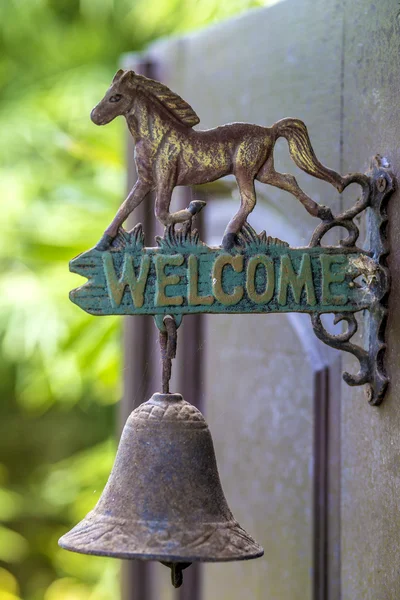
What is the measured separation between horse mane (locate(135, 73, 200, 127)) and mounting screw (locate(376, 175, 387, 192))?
0.57 ft

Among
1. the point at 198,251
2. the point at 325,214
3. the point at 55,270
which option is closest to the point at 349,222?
the point at 325,214

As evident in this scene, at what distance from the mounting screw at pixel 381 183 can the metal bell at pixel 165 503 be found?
0.26 m

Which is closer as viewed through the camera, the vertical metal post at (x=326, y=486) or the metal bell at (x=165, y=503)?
the metal bell at (x=165, y=503)

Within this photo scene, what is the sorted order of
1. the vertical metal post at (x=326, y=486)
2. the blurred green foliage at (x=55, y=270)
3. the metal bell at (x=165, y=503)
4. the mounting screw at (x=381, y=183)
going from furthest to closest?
the blurred green foliage at (x=55, y=270), the vertical metal post at (x=326, y=486), the mounting screw at (x=381, y=183), the metal bell at (x=165, y=503)

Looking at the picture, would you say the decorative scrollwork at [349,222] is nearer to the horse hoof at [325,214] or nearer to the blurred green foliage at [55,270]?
the horse hoof at [325,214]

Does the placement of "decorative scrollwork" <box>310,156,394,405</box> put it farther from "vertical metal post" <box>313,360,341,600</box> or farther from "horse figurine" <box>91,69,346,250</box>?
"vertical metal post" <box>313,360,341,600</box>

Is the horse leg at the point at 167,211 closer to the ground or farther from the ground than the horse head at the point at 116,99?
closer to the ground

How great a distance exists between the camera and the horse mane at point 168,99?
2.67 ft

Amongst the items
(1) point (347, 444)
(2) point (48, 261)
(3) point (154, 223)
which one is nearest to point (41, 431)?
(2) point (48, 261)

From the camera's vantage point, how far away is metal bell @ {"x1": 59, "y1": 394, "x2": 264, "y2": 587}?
751 mm

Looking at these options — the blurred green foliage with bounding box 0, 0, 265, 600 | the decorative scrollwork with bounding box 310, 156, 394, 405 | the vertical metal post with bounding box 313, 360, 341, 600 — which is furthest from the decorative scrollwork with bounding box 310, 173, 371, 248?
the blurred green foliage with bounding box 0, 0, 265, 600

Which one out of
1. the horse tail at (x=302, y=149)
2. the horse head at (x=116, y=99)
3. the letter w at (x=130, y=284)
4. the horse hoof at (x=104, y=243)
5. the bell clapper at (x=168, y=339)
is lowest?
the bell clapper at (x=168, y=339)

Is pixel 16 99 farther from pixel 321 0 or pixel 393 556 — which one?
pixel 393 556

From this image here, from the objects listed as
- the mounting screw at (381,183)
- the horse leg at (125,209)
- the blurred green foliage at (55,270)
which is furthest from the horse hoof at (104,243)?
the blurred green foliage at (55,270)
